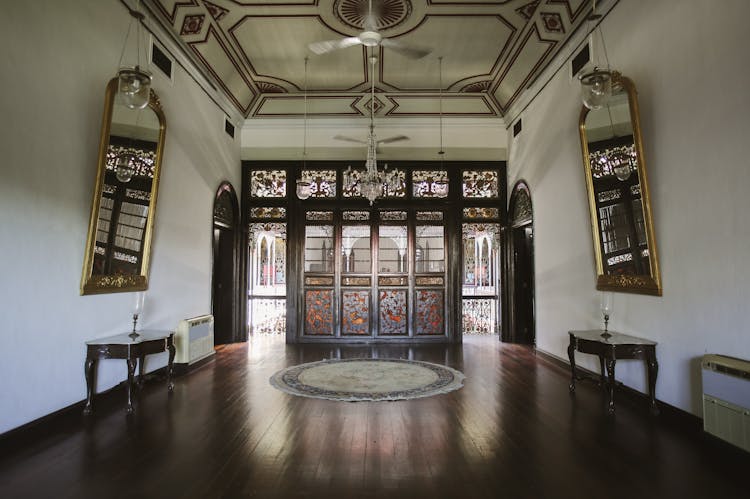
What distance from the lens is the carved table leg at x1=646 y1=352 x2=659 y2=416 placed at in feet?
12.6

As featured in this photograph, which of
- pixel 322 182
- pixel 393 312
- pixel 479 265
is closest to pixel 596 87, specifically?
pixel 393 312

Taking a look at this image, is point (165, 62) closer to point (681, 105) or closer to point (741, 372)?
point (681, 105)

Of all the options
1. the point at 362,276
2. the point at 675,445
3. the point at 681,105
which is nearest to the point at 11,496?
the point at 675,445

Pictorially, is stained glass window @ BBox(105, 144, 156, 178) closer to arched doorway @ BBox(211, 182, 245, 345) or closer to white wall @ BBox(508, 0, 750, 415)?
arched doorway @ BBox(211, 182, 245, 345)

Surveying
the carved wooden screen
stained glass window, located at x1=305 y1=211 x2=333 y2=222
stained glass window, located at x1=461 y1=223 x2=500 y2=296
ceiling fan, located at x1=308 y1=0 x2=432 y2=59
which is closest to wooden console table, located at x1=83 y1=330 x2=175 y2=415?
ceiling fan, located at x1=308 y1=0 x2=432 y2=59

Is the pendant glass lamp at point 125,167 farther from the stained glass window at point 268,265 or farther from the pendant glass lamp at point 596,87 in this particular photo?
the stained glass window at point 268,265

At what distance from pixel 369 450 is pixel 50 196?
3.15 meters

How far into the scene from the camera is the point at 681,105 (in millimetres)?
3645

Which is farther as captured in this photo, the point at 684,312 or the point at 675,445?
the point at 684,312

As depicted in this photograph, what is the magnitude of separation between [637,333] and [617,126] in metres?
1.96

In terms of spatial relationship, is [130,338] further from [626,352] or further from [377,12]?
[377,12]

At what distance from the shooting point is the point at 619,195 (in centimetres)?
434

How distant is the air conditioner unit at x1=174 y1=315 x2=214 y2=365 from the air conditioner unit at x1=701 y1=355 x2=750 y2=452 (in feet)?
17.2

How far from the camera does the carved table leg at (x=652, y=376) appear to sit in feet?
12.6
